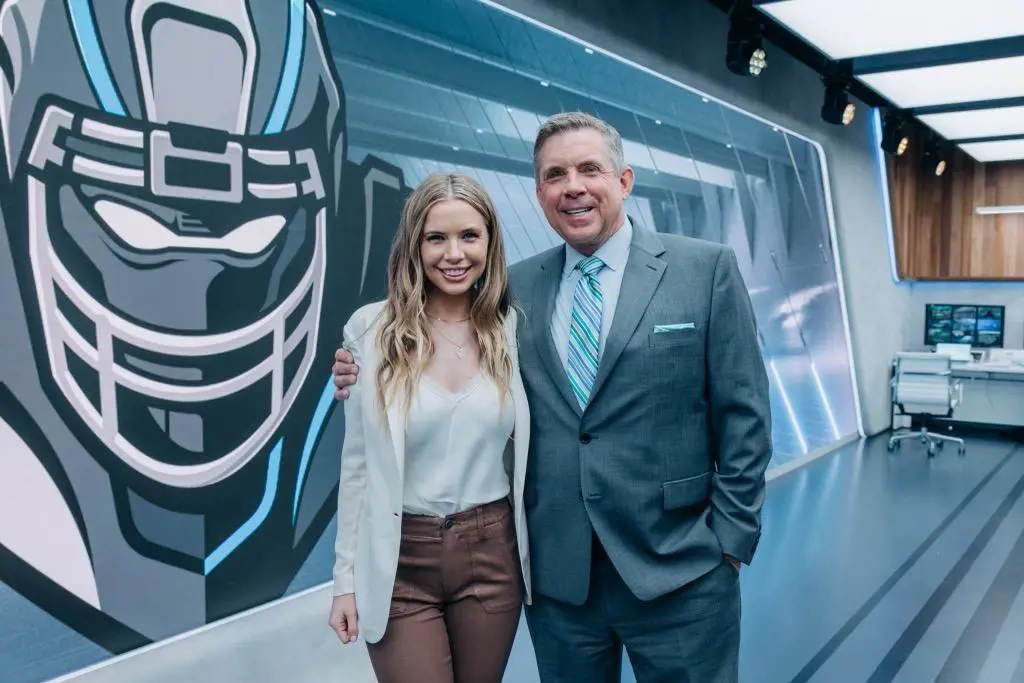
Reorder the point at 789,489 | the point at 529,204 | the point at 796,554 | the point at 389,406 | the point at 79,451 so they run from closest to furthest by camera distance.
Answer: the point at 389,406, the point at 79,451, the point at 529,204, the point at 796,554, the point at 789,489

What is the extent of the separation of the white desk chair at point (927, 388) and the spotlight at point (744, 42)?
12.0ft

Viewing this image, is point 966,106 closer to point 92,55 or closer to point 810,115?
point 810,115

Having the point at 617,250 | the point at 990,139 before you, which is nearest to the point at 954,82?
the point at 990,139

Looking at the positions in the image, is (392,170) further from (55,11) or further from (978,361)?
(978,361)

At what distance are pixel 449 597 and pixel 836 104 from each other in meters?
5.98

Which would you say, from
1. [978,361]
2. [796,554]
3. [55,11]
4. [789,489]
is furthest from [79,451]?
[978,361]

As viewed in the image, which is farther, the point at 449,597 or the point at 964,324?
the point at 964,324

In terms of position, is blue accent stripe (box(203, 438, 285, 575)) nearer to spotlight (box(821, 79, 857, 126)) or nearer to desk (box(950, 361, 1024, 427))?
spotlight (box(821, 79, 857, 126))

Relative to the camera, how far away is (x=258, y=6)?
107 inches

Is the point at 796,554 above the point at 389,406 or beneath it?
beneath

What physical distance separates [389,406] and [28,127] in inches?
59.9

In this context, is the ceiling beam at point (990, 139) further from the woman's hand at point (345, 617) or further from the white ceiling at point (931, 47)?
the woman's hand at point (345, 617)

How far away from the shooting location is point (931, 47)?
568 centimetres

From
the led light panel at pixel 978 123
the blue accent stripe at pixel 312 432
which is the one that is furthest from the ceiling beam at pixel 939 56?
the blue accent stripe at pixel 312 432
